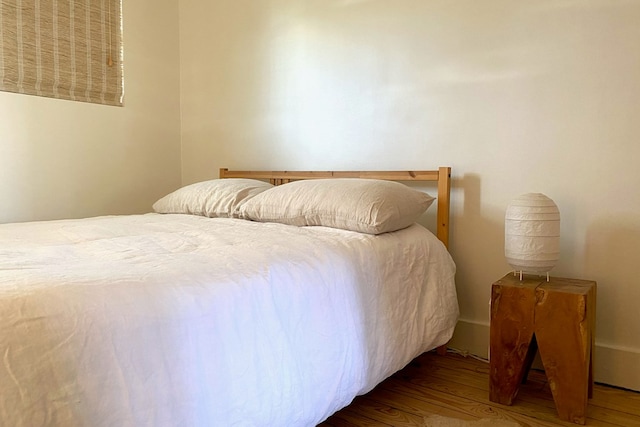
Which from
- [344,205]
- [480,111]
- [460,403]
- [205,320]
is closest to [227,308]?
[205,320]

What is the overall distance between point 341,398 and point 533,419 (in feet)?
2.34

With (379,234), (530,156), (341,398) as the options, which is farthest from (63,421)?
(530,156)

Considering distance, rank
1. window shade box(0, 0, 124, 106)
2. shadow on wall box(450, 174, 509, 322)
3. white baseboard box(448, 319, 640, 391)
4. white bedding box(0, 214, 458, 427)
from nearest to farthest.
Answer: white bedding box(0, 214, 458, 427) → white baseboard box(448, 319, 640, 391) → shadow on wall box(450, 174, 509, 322) → window shade box(0, 0, 124, 106)

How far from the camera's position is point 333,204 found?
186 cm

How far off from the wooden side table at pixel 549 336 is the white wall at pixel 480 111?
11.8 inches

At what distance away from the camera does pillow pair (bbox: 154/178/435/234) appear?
1769mm

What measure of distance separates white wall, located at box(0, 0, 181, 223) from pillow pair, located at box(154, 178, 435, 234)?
93cm

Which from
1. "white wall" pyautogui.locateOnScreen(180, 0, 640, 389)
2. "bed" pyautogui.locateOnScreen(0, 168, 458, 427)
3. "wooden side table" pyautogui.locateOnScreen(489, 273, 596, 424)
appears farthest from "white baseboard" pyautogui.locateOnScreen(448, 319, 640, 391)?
"bed" pyautogui.locateOnScreen(0, 168, 458, 427)

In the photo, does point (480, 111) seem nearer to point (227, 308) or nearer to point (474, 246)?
point (474, 246)

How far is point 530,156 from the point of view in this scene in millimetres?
1952

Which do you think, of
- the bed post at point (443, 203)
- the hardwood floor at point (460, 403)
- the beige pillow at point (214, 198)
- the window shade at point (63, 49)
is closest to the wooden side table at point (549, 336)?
the hardwood floor at point (460, 403)

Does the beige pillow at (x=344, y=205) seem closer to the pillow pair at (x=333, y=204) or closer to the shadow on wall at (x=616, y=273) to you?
the pillow pair at (x=333, y=204)

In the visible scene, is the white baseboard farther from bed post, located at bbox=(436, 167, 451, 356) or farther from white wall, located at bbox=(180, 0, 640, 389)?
bed post, located at bbox=(436, 167, 451, 356)

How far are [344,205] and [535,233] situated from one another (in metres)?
0.70
